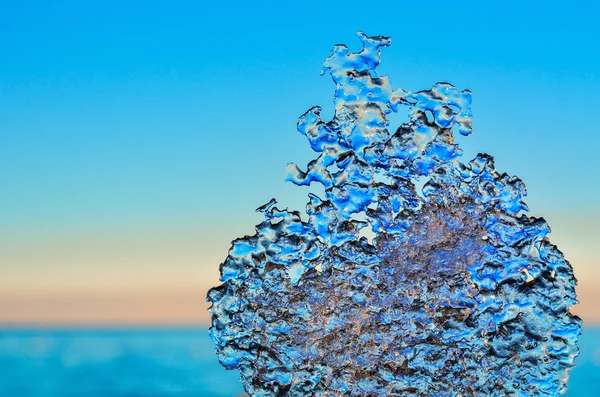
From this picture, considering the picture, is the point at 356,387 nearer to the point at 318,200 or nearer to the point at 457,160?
the point at 318,200

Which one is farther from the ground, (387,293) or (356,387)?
(387,293)

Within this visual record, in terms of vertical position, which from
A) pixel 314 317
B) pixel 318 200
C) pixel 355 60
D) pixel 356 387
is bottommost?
pixel 356 387

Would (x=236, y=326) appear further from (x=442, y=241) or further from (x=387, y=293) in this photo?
(x=442, y=241)

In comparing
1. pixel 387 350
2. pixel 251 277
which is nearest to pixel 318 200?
pixel 251 277

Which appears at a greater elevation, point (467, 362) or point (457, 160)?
point (457, 160)

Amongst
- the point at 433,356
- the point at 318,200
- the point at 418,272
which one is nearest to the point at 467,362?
the point at 433,356

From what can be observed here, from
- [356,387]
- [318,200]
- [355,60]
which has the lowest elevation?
[356,387]
